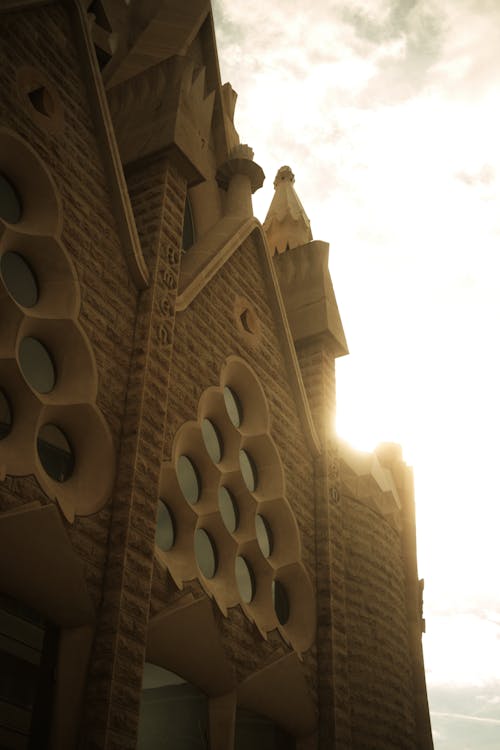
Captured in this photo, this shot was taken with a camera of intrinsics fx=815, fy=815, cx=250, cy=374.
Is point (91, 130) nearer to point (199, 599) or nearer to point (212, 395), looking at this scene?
point (212, 395)

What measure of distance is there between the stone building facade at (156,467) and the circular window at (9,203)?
0.9 inches

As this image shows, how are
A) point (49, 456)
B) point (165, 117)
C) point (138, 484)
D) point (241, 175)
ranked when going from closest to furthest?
point (49, 456), point (138, 484), point (165, 117), point (241, 175)

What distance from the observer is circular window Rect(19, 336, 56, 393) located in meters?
6.77

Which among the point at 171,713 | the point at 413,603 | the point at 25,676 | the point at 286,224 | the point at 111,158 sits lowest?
the point at 25,676

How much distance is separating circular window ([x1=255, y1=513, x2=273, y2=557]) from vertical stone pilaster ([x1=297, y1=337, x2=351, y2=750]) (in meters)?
0.86

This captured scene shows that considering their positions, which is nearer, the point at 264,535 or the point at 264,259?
the point at 264,535

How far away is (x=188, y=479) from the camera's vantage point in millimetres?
8469

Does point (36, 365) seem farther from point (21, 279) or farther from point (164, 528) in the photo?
point (164, 528)

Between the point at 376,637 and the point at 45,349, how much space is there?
656 centimetres

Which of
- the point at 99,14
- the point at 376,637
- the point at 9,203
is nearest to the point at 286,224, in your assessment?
the point at 99,14

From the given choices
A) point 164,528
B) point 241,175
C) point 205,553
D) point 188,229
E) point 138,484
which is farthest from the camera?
point 188,229

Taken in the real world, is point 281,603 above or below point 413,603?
below

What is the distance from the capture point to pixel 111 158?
802 cm

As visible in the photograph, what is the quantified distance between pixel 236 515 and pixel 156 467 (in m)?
2.33
